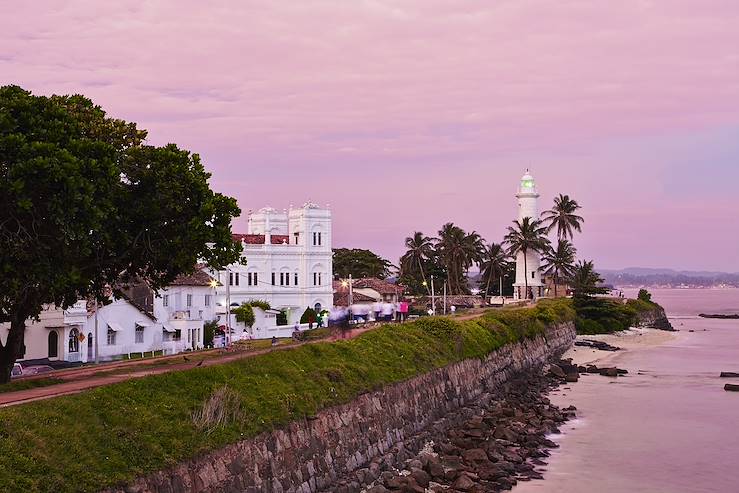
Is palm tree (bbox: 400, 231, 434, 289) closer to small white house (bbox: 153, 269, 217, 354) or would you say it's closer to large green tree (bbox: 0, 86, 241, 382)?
small white house (bbox: 153, 269, 217, 354)

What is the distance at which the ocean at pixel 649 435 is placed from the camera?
29641 mm

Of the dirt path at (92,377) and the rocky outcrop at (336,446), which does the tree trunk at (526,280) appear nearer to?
the rocky outcrop at (336,446)

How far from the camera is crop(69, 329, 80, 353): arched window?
4563cm

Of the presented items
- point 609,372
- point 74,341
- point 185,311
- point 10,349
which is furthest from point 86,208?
point 609,372

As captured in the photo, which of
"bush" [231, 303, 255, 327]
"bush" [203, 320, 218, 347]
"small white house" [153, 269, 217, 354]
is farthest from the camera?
"bush" [231, 303, 255, 327]

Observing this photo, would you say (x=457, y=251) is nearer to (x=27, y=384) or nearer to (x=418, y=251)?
(x=418, y=251)

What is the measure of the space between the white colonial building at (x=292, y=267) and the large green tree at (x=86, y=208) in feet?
171

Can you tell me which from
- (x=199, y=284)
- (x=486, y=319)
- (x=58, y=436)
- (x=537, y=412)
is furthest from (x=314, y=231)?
(x=58, y=436)

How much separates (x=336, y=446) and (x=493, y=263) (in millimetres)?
88468

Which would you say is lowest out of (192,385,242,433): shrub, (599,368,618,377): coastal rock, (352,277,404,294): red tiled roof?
(599,368,618,377): coastal rock

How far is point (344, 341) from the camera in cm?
3528

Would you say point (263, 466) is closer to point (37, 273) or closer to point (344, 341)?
point (37, 273)

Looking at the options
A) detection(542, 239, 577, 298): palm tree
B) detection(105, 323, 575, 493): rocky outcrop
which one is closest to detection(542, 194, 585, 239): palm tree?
detection(542, 239, 577, 298): palm tree

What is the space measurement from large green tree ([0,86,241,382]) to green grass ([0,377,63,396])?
1390 millimetres
